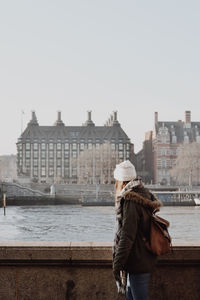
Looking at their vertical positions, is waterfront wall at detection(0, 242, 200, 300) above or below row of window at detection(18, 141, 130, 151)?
below

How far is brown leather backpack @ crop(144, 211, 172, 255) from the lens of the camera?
4.26m

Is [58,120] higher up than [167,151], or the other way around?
[58,120]

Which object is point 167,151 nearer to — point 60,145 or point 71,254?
point 60,145

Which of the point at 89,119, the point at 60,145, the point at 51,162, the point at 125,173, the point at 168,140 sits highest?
the point at 89,119

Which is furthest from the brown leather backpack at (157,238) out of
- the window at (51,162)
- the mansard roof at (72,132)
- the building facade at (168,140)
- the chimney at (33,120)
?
the window at (51,162)

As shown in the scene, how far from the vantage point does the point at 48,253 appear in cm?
533

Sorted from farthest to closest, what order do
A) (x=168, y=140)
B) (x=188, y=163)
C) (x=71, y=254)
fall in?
(x=168, y=140), (x=188, y=163), (x=71, y=254)

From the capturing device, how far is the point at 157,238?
4.27 meters

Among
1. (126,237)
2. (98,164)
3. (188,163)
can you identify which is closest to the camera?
(126,237)

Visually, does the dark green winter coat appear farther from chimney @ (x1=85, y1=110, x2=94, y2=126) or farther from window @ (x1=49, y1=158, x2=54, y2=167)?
window @ (x1=49, y1=158, x2=54, y2=167)

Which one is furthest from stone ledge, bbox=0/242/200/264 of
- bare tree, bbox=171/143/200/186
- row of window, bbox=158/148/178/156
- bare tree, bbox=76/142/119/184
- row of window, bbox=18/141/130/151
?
row of window, bbox=18/141/130/151

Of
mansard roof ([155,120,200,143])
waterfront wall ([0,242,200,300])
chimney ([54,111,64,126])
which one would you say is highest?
chimney ([54,111,64,126])

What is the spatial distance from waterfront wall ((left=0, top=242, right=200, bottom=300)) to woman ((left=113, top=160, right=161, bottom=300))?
1.08m

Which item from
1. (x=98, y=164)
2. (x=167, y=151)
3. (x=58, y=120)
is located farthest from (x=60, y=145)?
(x=167, y=151)
